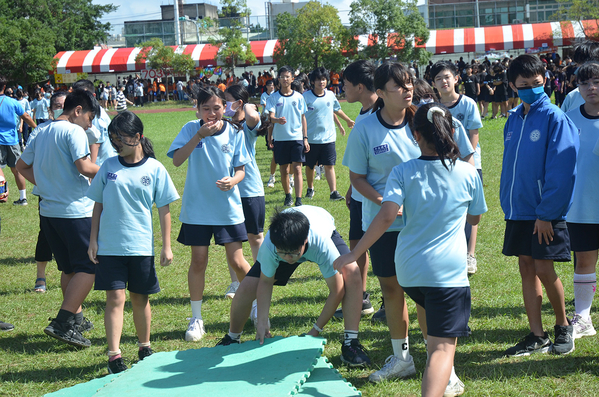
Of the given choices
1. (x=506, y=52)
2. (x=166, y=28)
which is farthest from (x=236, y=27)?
(x=166, y=28)

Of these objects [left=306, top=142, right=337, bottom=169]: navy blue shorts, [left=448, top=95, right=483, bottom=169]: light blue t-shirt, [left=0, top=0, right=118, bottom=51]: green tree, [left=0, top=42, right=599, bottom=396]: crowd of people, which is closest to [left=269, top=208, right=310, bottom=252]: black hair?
[left=0, top=42, right=599, bottom=396]: crowd of people

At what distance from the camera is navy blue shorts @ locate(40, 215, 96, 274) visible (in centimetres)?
453

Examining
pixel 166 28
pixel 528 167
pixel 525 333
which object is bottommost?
pixel 525 333

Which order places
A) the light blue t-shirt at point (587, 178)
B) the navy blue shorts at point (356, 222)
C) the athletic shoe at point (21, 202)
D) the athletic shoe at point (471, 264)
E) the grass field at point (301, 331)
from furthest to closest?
the athletic shoe at point (21, 202)
the athletic shoe at point (471, 264)
the navy blue shorts at point (356, 222)
the light blue t-shirt at point (587, 178)
the grass field at point (301, 331)

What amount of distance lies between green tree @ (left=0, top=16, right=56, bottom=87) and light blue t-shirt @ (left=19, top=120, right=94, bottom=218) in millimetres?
42571

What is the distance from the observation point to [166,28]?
7200cm

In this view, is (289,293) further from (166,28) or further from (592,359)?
(166,28)

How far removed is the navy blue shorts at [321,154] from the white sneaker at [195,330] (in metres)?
5.08

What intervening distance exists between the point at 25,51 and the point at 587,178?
47517 mm

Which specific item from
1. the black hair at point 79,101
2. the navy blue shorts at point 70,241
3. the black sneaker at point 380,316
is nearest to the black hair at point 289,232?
the black sneaker at point 380,316

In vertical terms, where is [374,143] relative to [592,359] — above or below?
above

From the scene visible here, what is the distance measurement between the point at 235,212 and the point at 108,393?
5.81ft

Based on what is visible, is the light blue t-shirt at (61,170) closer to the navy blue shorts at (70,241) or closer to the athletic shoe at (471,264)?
the navy blue shorts at (70,241)

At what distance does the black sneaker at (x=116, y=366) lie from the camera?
3.92 metres
